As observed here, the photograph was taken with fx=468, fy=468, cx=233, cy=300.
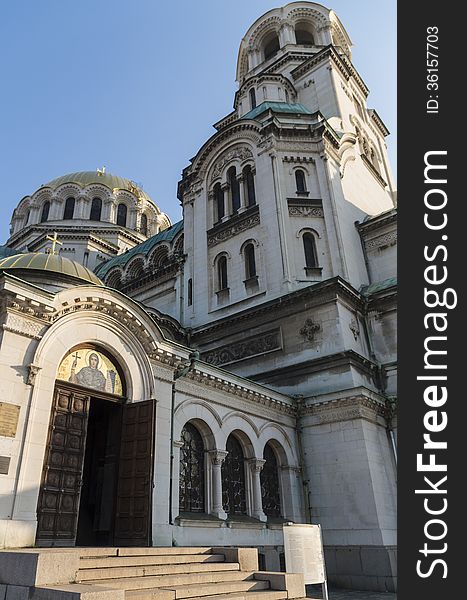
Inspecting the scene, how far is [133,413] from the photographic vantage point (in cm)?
1307

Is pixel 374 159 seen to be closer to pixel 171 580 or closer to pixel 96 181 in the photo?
pixel 96 181

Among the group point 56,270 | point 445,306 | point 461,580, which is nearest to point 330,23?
point 56,270

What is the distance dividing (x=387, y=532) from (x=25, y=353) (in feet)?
43.5

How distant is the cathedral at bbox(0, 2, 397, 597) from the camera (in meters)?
11.4

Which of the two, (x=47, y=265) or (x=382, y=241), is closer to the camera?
(x=47, y=265)

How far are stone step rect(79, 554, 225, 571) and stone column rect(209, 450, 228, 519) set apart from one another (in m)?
4.36

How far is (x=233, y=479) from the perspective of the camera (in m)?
16.4

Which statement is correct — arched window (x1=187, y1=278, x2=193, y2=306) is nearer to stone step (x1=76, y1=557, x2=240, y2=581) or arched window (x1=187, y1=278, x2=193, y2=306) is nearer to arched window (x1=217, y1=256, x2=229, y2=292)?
arched window (x1=217, y1=256, x2=229, y2=292)

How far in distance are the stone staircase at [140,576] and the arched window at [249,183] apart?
19676 millimetres

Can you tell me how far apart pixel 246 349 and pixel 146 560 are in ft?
44.6

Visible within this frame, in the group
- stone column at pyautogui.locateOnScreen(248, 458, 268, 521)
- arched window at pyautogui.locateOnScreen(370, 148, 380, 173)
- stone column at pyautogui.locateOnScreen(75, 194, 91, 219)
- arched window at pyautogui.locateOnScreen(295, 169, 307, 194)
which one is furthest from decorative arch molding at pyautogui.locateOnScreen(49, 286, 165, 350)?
stone column at pyautogui.locateOnScreen(75, 194, 91, 219)

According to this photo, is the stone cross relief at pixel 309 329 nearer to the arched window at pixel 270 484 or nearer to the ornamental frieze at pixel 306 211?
the arched window at pixel 270 484

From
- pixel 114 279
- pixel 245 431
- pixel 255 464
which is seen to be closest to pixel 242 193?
pixel 114 279

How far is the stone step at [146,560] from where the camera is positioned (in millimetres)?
8337
